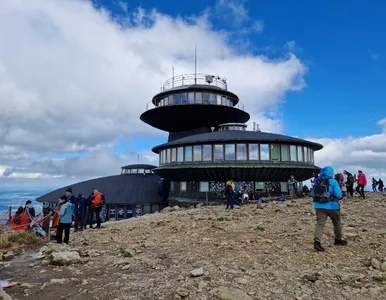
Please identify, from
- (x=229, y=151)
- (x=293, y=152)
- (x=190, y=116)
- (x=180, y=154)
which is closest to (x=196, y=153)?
(x=180, y=154)

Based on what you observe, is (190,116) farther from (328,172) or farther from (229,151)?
(328,172)

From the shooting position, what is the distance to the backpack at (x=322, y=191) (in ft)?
26.2

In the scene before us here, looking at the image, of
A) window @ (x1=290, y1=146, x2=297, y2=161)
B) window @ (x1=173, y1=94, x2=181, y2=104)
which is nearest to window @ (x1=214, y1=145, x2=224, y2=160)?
window @ (x1=290, y1=146, x2=297, y2=161)

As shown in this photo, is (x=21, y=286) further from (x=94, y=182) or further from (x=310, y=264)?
(x=94, y=182)

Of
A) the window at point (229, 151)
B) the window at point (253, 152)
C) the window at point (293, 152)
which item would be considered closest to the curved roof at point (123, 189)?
the window at point (229, 151)

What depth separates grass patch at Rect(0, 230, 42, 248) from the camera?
10.6m

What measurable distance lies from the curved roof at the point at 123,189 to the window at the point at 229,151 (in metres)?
14.0

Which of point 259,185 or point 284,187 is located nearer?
point 259,185

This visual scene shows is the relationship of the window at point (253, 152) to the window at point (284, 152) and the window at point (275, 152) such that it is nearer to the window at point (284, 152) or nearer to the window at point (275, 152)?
the window at point (275, 152)

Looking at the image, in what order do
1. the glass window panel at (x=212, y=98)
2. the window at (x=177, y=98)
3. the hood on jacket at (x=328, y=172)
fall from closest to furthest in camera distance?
the hood on jacket at (x=328, y=172) → the window at (x=177, y=98) → the glass window panel at (x=212, y=98)

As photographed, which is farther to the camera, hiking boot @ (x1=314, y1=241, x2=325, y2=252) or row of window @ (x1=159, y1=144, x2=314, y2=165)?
row of window @ (x1=159, y1=144, x2=314, y2=165)

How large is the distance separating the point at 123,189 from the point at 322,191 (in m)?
33.7

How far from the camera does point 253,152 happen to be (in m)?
26.9

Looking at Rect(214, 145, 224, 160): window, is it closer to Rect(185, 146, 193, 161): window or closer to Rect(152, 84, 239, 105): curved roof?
Rect(185, 146, 193, 161): window
